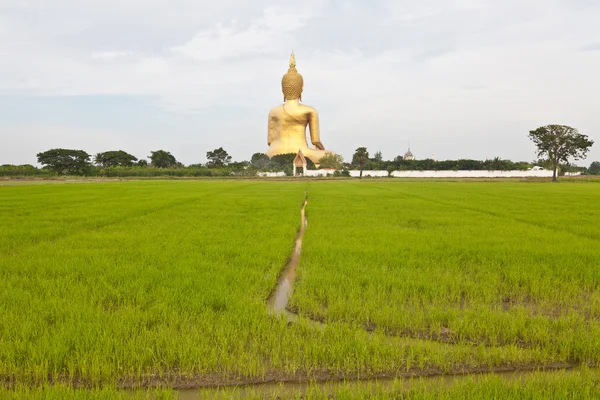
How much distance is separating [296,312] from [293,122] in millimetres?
67651

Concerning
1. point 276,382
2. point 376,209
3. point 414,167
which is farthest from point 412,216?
point 414,167

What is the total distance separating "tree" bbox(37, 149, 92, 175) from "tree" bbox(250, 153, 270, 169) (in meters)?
27.5

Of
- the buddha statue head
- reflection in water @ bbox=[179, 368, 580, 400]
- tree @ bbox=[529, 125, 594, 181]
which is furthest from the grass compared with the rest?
the buddha statue head

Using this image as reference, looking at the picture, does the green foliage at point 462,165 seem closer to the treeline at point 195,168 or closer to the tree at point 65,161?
the treeline at point 195,168

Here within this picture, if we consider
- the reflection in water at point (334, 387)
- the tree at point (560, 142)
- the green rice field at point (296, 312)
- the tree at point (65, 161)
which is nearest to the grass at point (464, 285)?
the green rice field at point (296, 312)

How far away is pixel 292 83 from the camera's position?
225 ft

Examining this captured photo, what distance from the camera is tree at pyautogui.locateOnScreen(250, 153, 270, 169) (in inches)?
2864

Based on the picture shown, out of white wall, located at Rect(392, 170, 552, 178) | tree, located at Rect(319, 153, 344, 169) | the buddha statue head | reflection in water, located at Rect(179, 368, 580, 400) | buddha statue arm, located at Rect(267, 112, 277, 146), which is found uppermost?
the buddha statue head

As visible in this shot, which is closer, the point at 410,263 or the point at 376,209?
the point at 410,263

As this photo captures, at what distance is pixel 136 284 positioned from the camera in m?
4.40

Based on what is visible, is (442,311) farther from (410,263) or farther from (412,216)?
(412,216)

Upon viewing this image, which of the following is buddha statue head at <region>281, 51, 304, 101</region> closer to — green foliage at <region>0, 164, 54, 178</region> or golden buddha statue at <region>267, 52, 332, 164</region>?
golden buddha statue at <region>267, 52, 332, 164</region>

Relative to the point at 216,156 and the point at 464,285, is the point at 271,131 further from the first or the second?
the point at 464,285

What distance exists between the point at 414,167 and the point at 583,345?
63.0 metres
